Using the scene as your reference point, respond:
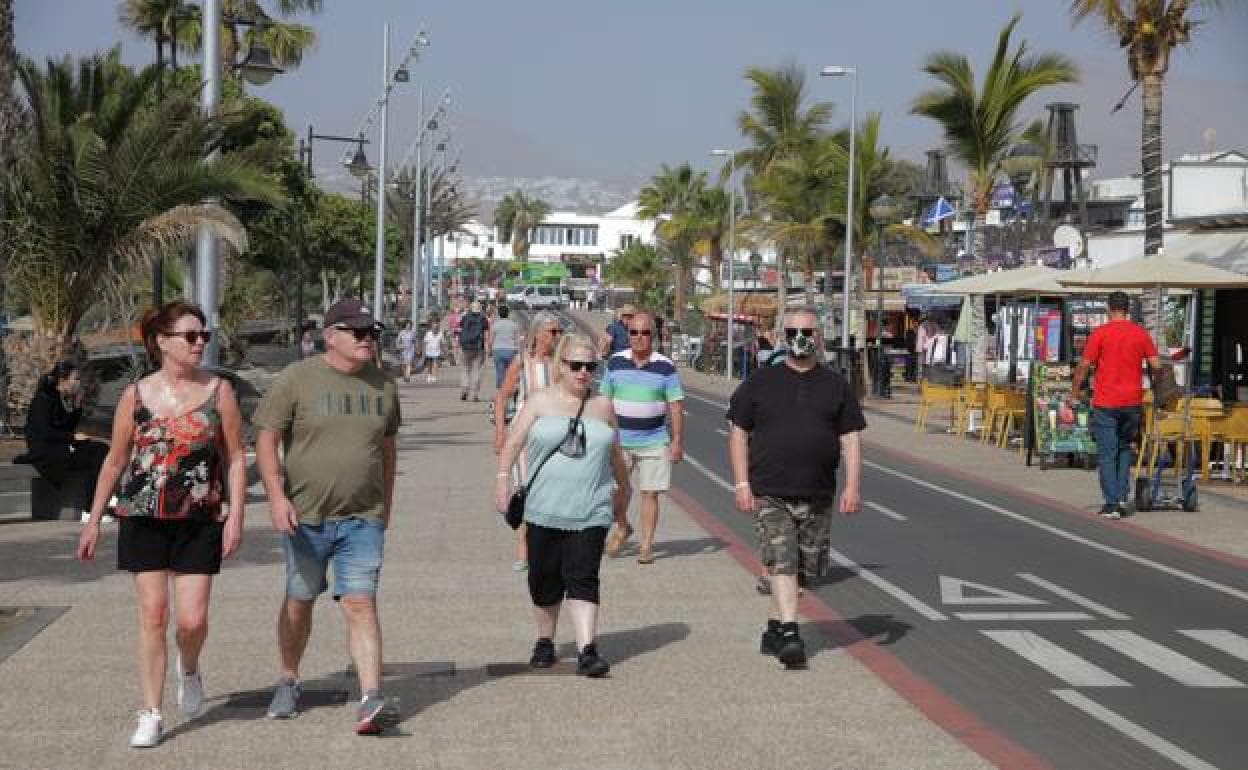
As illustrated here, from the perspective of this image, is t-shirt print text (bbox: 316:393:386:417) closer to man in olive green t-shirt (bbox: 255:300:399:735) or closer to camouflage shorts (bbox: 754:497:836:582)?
man in olive green t-shirt (bbox: 255:300:399:735)

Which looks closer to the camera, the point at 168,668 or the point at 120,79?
the point at 168,668

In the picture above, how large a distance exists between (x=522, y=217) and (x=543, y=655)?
7278 inches

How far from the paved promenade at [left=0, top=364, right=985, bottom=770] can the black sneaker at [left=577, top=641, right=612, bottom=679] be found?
0.09m

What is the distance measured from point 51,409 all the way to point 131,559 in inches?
322

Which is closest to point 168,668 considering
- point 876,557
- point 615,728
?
point 615,728

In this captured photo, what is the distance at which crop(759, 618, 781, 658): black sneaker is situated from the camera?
9172 mm

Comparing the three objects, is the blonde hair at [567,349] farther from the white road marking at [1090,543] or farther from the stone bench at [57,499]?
the stone bench at [57,499]

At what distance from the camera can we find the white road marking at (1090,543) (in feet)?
41.8

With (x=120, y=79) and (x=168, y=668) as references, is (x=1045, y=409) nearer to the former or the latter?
(x=120, y=79)

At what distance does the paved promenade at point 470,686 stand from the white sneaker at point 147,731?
59 millimetres

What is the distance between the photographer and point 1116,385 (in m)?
16.8

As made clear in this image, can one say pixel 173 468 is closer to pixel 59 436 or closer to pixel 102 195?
pixel 59 436

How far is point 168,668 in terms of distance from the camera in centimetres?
889

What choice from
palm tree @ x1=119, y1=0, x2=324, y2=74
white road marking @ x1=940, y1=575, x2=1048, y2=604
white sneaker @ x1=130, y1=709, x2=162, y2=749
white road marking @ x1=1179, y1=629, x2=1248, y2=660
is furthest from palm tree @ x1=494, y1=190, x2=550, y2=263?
white sneaker @ x1=130, y1=709, x2=162, y2=749
